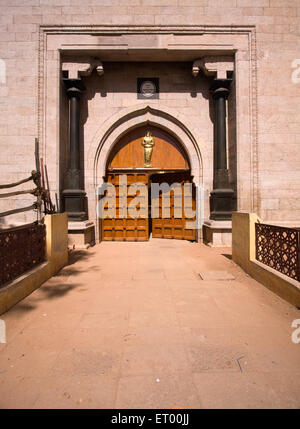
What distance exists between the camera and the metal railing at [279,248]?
10.9ft

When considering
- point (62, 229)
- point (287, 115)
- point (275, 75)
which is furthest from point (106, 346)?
point (275, 75)

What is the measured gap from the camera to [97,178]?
7961mm

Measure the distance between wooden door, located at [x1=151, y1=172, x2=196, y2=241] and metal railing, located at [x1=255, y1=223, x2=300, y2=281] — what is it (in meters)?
3.91

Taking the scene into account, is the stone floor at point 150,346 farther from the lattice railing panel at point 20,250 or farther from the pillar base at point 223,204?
the pillar base at point 223,204

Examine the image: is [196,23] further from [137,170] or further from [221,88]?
[137,170]

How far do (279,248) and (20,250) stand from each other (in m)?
4.03

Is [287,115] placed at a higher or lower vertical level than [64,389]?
higher

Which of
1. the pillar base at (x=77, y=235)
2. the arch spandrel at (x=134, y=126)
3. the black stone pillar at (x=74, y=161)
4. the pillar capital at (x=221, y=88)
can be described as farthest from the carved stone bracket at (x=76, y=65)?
the pillar base at (x=77, y=235)

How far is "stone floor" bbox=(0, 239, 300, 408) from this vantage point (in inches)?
64.7

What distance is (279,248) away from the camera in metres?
3.68

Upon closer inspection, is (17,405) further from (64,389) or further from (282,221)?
(282,221)

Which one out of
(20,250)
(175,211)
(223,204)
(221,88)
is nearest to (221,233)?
(223,204)

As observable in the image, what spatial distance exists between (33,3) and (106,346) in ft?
30.8

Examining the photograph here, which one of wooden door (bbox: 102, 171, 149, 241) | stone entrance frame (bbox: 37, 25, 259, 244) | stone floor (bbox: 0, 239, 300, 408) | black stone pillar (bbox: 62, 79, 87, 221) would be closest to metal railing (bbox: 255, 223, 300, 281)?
stone floor (bbox: 0, 239, 300, 408)
